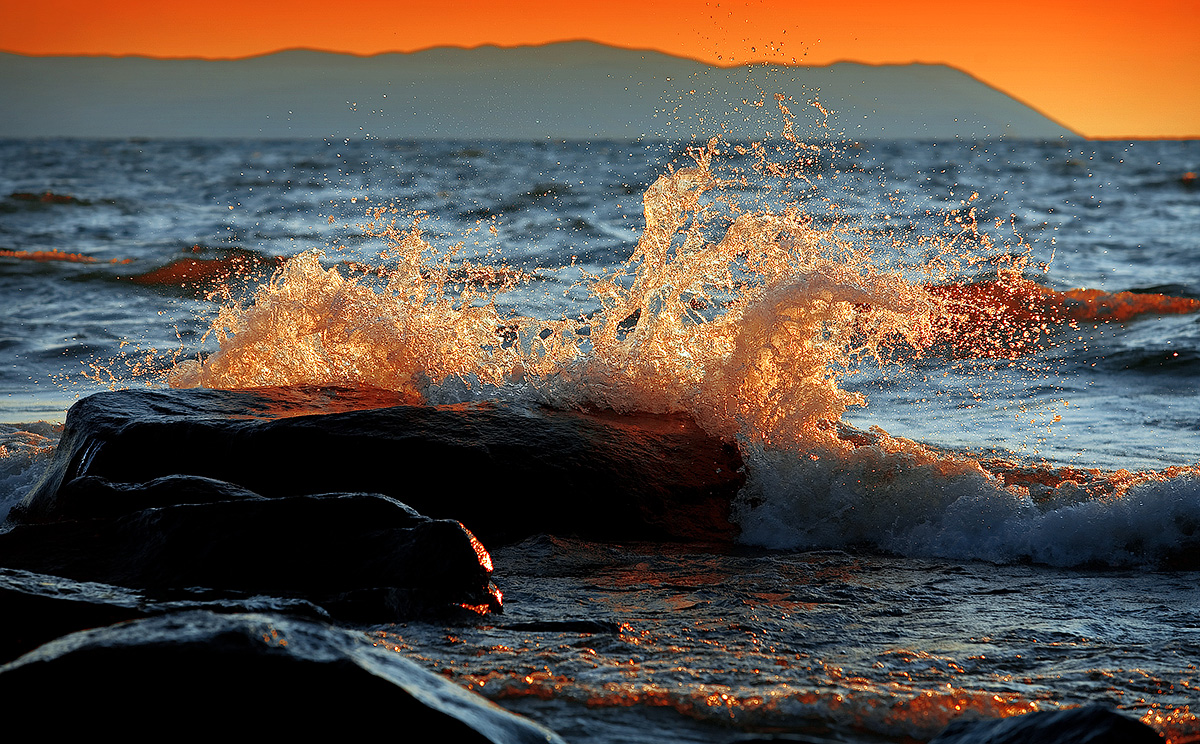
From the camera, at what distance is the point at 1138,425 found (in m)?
6.39

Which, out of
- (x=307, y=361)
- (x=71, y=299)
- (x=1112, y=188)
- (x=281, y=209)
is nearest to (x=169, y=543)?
(x=307, y=361)

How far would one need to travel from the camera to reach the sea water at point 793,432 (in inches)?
108

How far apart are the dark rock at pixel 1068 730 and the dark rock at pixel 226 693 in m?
0.83

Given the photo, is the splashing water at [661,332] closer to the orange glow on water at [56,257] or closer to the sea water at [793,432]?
the sea water at [793,432]

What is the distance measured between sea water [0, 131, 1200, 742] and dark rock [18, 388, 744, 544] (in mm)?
249

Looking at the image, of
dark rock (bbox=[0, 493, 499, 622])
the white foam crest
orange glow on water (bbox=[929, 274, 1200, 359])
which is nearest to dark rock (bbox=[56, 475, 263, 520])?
dark rock (bbox=[0, 493, 499, 622])

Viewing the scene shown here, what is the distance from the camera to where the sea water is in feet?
9.00

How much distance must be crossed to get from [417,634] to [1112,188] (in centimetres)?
2650

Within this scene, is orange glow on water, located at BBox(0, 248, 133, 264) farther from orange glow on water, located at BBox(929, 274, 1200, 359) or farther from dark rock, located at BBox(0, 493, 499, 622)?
dark rock, located at BBox(0, 493, 499, 622)

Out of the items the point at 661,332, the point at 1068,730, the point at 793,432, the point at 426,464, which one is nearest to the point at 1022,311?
the point at 661,332

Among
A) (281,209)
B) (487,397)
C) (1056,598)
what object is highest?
(281,209)

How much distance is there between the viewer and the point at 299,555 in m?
3.26

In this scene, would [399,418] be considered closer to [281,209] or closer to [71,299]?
[71,299]

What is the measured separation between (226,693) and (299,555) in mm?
1279
